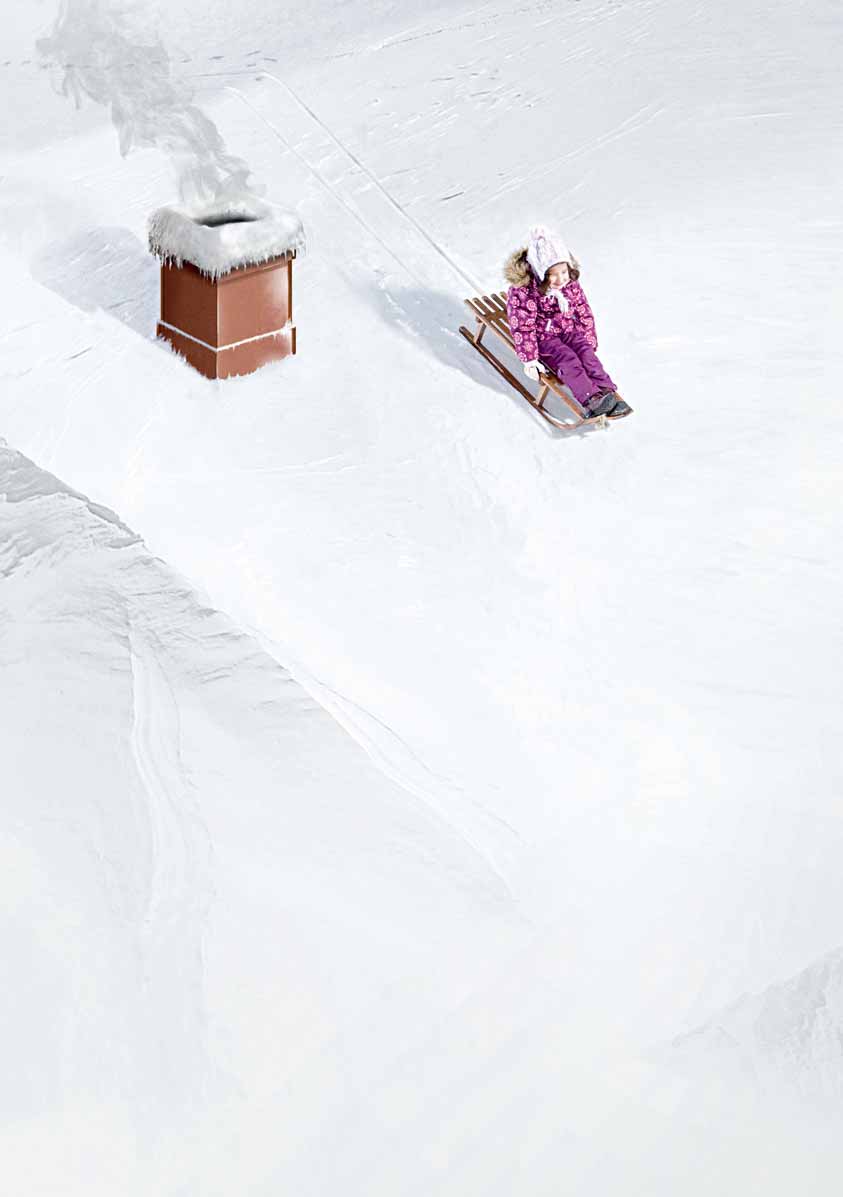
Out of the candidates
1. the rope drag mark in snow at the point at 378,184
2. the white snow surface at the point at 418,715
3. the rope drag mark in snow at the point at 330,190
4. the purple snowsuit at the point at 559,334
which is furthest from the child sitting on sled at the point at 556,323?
the rope drag mark in snow at the point at 330,190

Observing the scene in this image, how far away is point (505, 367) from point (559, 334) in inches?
15.6

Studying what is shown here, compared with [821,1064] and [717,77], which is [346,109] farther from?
[821,1064]

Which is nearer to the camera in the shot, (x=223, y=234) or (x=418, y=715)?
(x=418, y=715)

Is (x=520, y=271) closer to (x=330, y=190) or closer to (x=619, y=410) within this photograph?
(x=619, y=410)

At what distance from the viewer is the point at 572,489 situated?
Result: 233 inches

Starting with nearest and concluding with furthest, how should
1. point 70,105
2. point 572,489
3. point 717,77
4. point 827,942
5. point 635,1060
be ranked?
point 635,1060 < point 827,942 < point 572,489 < point 70,105 < point 717,77

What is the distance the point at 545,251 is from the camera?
6.08 m

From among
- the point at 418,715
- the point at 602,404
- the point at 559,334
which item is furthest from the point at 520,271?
the point at 418,715

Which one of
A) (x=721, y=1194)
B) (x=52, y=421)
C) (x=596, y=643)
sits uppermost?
(x=52, y=421)

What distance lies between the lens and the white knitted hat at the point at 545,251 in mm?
6066

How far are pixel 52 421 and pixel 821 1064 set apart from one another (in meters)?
3.74

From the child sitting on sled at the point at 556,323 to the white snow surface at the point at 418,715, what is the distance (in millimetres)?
237

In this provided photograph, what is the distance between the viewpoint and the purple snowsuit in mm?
6113

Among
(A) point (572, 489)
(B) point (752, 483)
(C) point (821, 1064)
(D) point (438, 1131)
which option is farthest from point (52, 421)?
(C) point (821, 1064)
